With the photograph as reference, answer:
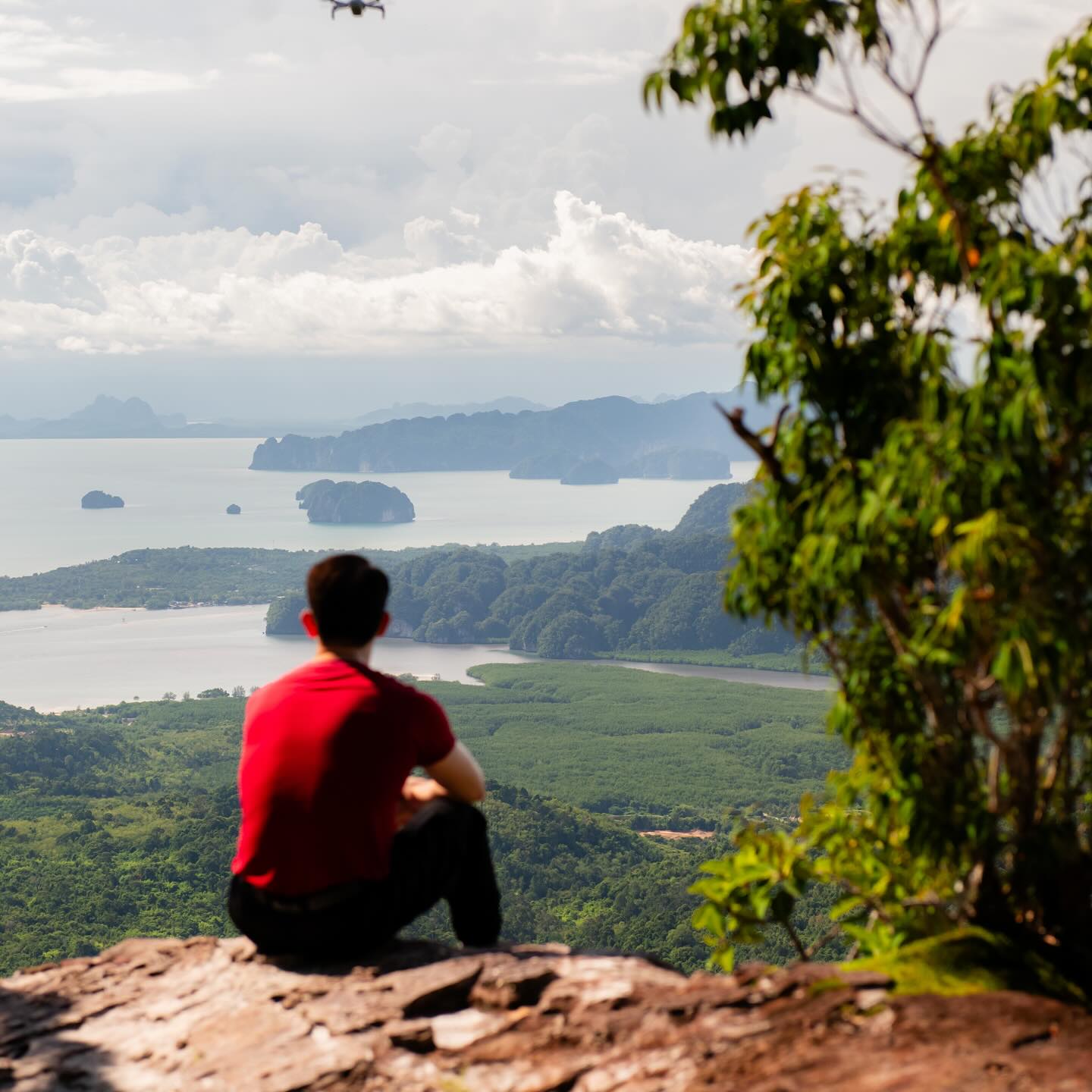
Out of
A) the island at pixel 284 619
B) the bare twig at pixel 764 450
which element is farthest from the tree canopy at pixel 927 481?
the island at pixel 284 619

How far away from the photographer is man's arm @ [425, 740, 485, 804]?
159 inches

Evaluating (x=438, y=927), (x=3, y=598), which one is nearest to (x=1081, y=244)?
(x=438, y=927)

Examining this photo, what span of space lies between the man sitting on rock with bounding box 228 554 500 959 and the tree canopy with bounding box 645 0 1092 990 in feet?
3.44

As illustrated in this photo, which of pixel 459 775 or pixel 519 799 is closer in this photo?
pixel 459 775

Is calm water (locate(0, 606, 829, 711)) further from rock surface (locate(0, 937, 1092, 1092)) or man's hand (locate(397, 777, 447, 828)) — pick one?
man's hand (locate(397, 777, 447, 828))

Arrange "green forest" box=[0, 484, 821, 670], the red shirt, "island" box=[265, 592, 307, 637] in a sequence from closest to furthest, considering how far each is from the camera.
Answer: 1. the red shirt
2. "island" box=[265, 592, 307, 637]
3. "green forest" box=[0, 484, 821, 670]

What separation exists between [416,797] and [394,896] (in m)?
0.31

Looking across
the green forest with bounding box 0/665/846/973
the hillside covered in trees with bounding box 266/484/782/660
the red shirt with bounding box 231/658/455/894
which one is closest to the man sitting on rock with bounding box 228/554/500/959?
the red shirt with bounding box 231/658/455/894

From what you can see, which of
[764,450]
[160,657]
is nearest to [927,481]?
[764,450]

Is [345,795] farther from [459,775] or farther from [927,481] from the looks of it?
[927,481]

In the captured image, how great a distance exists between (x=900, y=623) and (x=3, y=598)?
14950 centimetres

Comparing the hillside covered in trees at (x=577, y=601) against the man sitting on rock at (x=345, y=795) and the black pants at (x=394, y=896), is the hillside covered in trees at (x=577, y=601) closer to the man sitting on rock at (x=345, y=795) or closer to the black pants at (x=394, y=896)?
the black pants at (x=394, y=896)

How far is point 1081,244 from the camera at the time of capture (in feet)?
10.7

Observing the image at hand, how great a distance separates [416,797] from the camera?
167 inches
